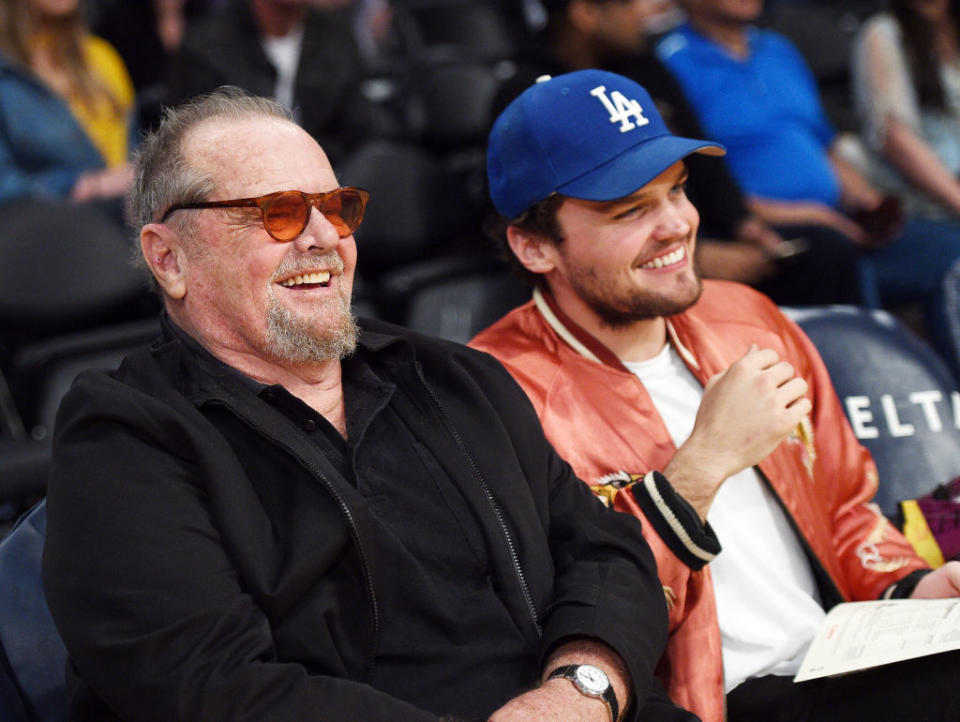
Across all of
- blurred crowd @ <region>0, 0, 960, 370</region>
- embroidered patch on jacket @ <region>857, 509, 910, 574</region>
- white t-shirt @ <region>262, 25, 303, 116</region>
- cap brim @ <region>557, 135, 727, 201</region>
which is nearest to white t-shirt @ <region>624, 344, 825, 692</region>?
embroidered patch on jacket @ <region>857, 509, 910, 574</region>

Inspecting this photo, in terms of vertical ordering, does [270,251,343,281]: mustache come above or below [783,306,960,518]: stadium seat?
above

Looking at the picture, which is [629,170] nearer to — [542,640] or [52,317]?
[542,640]

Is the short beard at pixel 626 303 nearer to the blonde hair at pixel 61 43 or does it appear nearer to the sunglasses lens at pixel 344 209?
the sunglasses lens at pixel 344 209

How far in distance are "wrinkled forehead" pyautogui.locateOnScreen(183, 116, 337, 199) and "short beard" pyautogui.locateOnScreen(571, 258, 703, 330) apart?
58 centimetres

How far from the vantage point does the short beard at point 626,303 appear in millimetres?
2125

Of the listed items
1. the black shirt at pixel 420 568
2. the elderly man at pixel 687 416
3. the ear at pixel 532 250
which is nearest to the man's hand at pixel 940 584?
the elderly man at pixel 687 416

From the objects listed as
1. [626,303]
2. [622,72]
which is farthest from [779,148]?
[626,303]

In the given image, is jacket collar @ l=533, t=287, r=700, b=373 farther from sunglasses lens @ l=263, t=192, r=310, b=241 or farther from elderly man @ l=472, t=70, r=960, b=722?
sunglasses lens @ l=263, t=192, r=310, b=241

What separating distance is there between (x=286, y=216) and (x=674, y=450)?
0.80 metres

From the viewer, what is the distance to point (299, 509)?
5.22 ft

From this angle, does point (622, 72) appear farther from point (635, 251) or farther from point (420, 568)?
point (420, 568)

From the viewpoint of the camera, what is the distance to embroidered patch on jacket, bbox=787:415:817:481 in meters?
2.16

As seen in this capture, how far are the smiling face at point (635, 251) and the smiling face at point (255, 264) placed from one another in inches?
21.6

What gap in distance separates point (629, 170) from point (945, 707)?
101 cm
